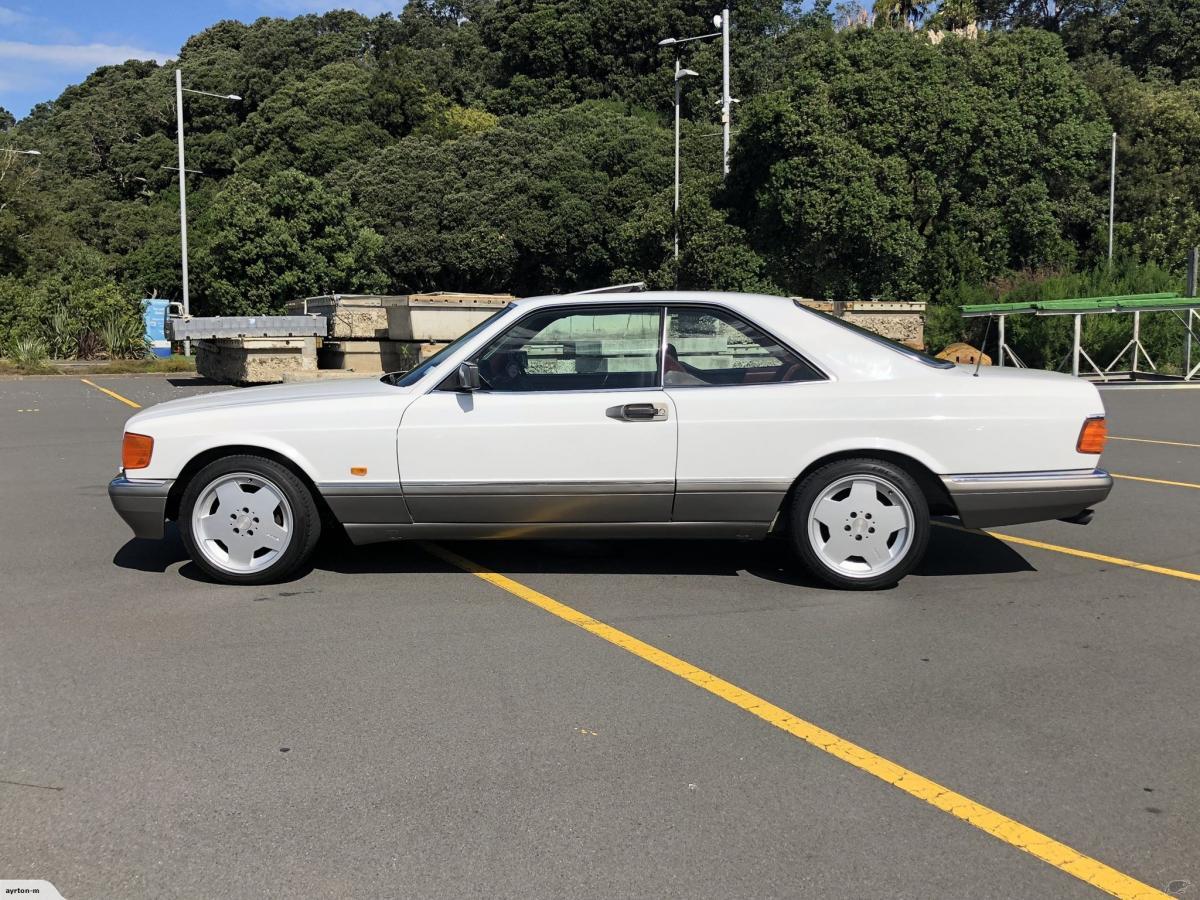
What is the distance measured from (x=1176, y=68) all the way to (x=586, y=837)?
207ft

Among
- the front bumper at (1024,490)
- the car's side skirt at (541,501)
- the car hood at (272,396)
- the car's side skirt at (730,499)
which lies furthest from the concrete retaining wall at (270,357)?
the front bumper at (1024,490)

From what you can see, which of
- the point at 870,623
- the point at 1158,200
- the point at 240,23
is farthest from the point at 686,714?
the point at 240,23

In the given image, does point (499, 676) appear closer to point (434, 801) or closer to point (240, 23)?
point (434, 801)

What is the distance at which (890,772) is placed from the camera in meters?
3.57

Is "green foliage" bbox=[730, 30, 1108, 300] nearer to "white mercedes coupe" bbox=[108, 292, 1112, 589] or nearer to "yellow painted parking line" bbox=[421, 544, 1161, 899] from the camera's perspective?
"white mercedes coupe" bbox=[108, 292, 1112, 589]

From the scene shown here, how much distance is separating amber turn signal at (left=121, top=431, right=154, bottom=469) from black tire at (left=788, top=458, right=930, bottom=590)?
3.43m

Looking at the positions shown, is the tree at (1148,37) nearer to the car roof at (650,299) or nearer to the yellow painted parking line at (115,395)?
the yellow painted parking line at (115,395)

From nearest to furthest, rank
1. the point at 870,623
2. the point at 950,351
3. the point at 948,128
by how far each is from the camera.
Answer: the point at 870,623 → the point at 950,351 → the point at 948,128

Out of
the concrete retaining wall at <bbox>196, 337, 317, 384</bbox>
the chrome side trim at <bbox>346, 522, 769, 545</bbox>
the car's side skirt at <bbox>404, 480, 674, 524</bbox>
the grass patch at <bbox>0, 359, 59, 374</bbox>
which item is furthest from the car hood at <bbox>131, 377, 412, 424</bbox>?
the grass patch at <bbox>0, 359, 59, 374</bbox>

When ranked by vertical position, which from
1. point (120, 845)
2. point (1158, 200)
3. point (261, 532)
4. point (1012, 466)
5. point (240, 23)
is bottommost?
point (120, 845)

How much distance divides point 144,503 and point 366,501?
1.20 meters

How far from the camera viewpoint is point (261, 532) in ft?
18.9

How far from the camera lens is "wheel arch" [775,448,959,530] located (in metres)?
5.62

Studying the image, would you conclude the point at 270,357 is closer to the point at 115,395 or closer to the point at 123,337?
the point at 115,395
